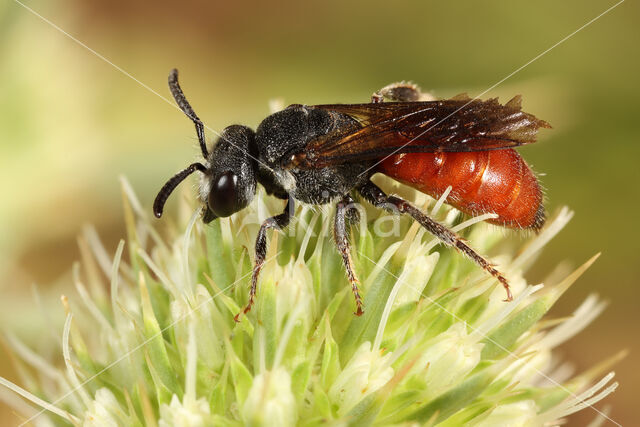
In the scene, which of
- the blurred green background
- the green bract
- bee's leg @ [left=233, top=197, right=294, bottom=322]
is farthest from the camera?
the blurred green background

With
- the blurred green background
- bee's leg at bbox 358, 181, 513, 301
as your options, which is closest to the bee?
bee's leg at bbox 358, 181, 513, 301

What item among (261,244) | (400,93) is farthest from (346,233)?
(400,93)

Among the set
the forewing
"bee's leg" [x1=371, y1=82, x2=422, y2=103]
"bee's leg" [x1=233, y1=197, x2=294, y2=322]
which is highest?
"bee's leg" [x1=371, y1=82, x2=422, y2=103]

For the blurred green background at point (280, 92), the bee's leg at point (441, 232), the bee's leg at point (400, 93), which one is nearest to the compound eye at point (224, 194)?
the bee's leg at point (441, 232)

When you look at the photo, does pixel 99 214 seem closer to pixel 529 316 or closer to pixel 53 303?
pixel 53 303

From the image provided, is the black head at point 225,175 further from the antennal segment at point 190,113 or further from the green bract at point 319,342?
the green bract at point 319,342

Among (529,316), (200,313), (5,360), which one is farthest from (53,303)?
(529,316)

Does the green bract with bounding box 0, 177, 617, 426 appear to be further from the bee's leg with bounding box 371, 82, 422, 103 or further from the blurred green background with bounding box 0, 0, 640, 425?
the blurred green background with bounding box 0, 0, 640, 425
